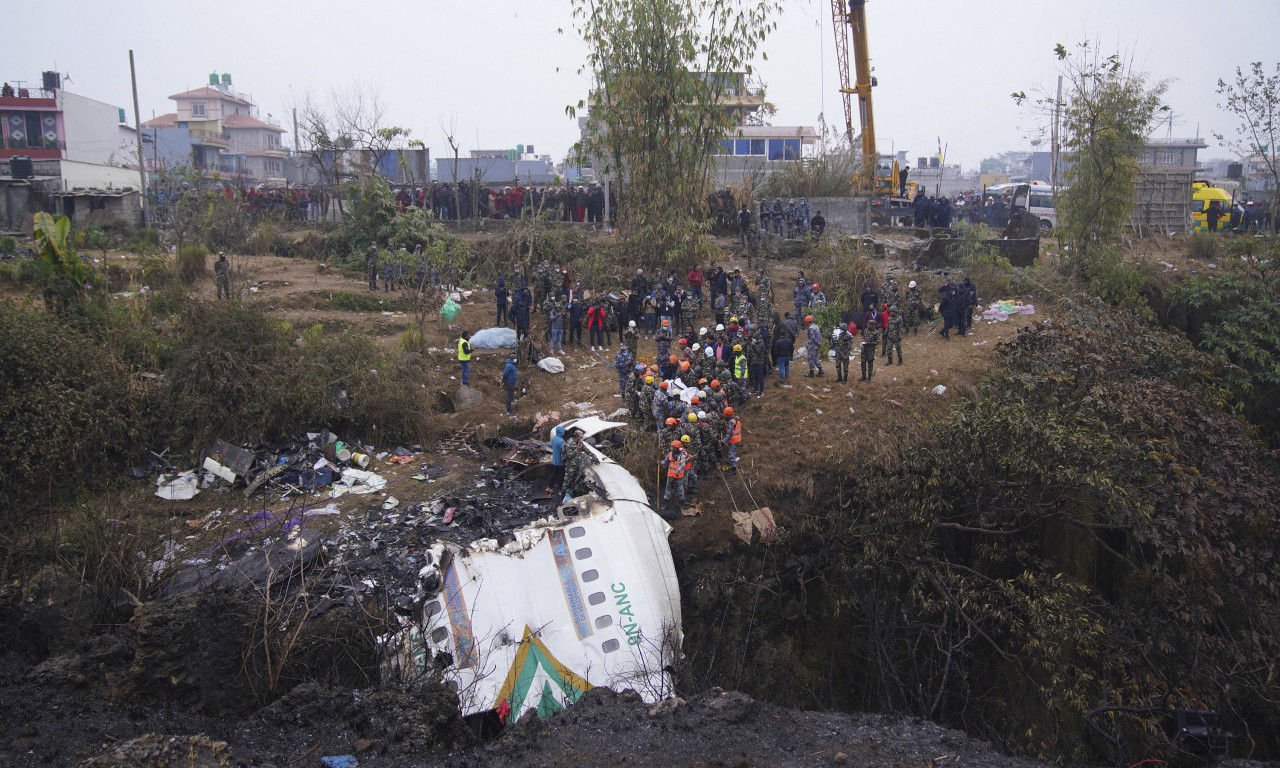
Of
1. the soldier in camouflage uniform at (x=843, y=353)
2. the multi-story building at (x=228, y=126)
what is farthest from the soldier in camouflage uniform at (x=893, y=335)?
the multi-story building at (x=228, y=126)

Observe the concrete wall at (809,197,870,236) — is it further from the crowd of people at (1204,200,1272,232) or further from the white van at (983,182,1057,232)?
the crowd of people at (1204,200,1272,232)

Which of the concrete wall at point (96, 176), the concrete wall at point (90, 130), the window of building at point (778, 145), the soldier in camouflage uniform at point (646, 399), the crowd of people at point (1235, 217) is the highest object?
the concrete wall at point (90, 130)

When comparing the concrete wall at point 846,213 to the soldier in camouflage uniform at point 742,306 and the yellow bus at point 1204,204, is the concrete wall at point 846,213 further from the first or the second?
the yellow bus at point 1204,204

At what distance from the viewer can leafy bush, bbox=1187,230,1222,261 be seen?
2085 cm

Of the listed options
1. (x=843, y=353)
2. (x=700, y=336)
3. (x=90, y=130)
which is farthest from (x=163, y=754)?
(x=90, y=130)

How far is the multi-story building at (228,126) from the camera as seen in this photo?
2266 inches

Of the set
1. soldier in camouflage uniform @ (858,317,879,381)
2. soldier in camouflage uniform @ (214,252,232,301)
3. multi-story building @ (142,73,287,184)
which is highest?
multi-story building @ (142,73,287,184)

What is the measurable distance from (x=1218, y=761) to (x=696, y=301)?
41.1ft

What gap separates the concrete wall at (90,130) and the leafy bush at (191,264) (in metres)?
15.7

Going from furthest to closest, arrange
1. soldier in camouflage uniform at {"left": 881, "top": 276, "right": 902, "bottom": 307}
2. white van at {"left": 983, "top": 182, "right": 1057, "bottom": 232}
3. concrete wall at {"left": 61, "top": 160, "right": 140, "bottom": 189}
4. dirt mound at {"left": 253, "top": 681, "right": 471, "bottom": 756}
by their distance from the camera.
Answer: concrete wall at {"left": 61, "top": 160, "right": 140, "bottom": 189} < white van at {"left": 983, "top": 182, "right": 1057, "bottom": 232} < soldier in camouflage uniform at {"left": 881, "top": 276, "right": 902, "bottom": 307} < dirt mound at {"left": 253, "top": 681, "right": 471, "bottom": 756}

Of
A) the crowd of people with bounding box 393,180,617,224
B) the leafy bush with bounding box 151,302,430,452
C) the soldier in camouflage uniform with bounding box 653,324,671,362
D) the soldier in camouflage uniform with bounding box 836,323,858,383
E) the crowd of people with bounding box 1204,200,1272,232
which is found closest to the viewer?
the leafy bush with bounding box 151,302,430,452

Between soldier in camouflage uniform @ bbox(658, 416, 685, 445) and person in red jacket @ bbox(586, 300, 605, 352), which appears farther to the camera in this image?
person in red jacket @ bbox(586, 300, 605, 352)

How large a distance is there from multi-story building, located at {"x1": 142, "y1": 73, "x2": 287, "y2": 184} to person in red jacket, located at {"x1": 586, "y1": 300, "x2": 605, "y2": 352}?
47114 mm

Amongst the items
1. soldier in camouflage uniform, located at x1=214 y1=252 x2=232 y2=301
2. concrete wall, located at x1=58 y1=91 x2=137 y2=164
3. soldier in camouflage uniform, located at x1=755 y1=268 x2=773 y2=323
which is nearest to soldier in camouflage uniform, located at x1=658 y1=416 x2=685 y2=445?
soldier in camouflage uniform, located at x1=755 y1=268 x2=773 y2=323
